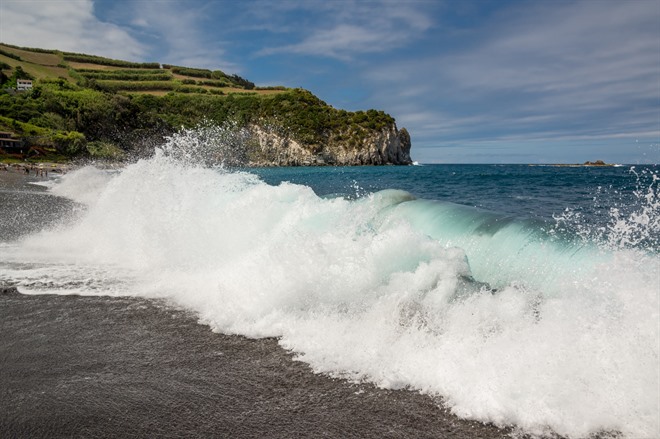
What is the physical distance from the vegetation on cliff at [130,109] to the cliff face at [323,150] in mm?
626

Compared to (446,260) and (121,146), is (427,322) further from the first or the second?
(121,146)

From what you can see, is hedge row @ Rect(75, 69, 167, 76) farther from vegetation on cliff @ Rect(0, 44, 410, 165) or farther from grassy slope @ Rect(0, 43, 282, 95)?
grassy slope @ Rect(0, 43, 282, 95)

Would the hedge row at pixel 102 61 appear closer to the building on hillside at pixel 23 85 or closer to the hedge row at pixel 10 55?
the hedge row at pixel 10 55

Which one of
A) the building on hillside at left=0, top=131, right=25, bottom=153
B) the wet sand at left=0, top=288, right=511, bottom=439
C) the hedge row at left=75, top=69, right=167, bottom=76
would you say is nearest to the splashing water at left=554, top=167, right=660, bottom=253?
A: the wet sand at left=0, top=288, right=511, bottom=439

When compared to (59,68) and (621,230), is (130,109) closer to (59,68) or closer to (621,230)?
(59,68)

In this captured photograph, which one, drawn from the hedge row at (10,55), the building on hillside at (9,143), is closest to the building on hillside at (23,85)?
the hedge row at (10,55)

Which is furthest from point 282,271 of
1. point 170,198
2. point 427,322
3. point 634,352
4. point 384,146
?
point 384,146

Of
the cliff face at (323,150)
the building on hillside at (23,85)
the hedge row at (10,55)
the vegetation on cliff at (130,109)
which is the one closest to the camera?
the vegetation on cliff at (130,109)

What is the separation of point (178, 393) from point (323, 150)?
110m

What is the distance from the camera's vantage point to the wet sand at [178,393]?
140 inches

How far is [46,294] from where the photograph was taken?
23.5 feet

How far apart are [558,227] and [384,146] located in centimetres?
11465

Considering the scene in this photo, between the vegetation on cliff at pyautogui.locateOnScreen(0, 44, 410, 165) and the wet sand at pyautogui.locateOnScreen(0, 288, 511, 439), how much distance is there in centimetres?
7460

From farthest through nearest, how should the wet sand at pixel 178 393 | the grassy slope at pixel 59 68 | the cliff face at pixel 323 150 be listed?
the grassy slope at pixel 59 68
the cliff face at pixel 323 150
the wet sand at pixel 178 393
